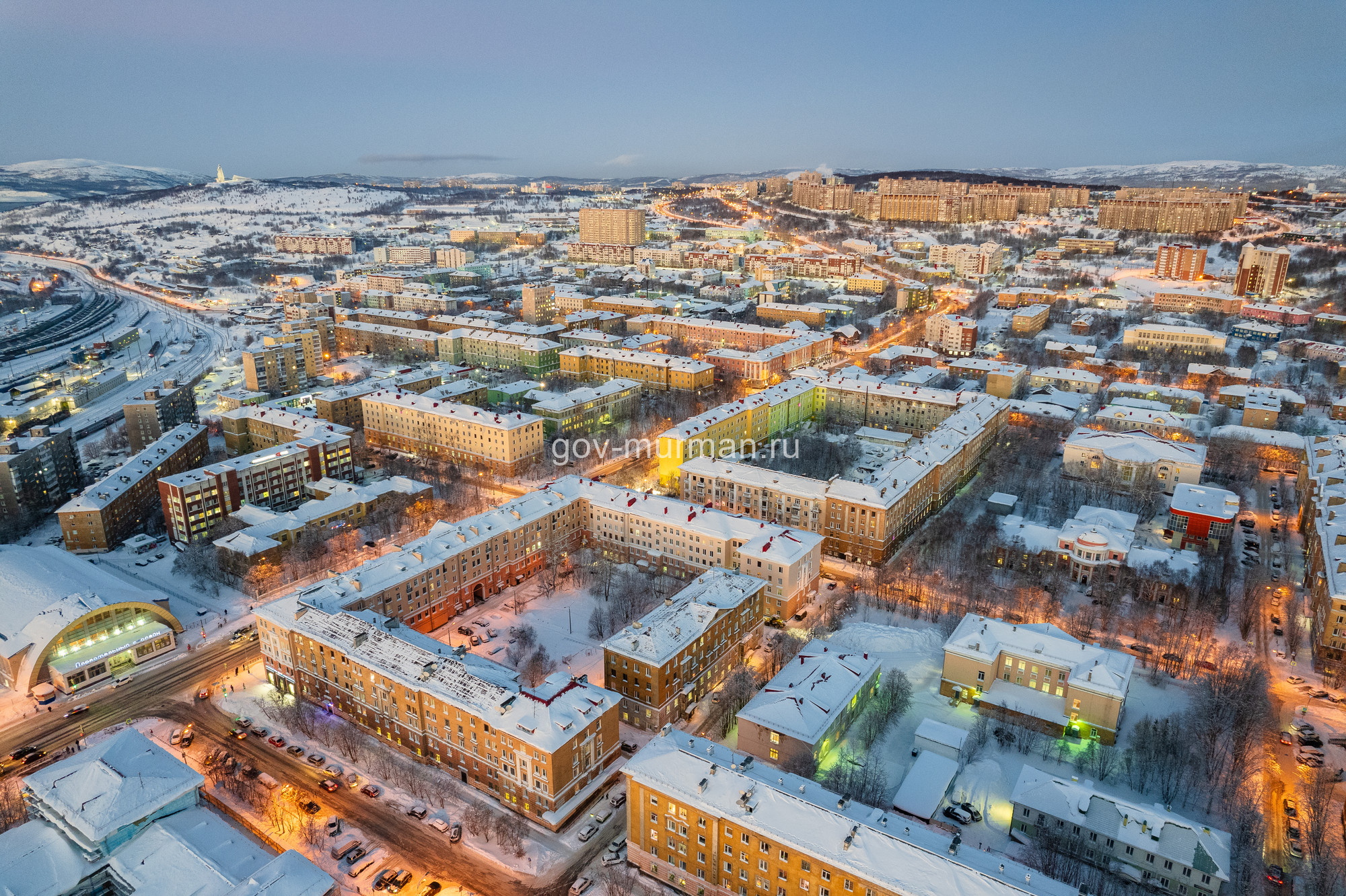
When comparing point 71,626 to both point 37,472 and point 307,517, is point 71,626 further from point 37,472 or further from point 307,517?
point 37,472

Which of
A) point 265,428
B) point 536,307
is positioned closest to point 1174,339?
point 536,307

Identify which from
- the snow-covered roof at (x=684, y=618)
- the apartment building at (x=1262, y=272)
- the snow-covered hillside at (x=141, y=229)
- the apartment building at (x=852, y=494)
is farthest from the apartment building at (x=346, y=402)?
the snow-covered hillside at (x=141, y=229)

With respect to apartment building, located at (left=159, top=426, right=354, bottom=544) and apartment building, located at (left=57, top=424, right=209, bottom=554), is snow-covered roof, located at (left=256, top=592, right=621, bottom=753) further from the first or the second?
apartment building, located at (left=57, top=424, right=209, bottom=554)

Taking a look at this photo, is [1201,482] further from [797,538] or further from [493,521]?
[493,521]

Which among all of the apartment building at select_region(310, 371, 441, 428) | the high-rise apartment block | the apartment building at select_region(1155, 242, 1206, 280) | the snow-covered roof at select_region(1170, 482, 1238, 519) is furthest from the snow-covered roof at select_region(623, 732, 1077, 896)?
the apartment building at select_region(1155, 242, 1206, 280)

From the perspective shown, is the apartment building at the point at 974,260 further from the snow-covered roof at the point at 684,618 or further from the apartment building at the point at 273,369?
the snow-covered roof at the point at 684,618
